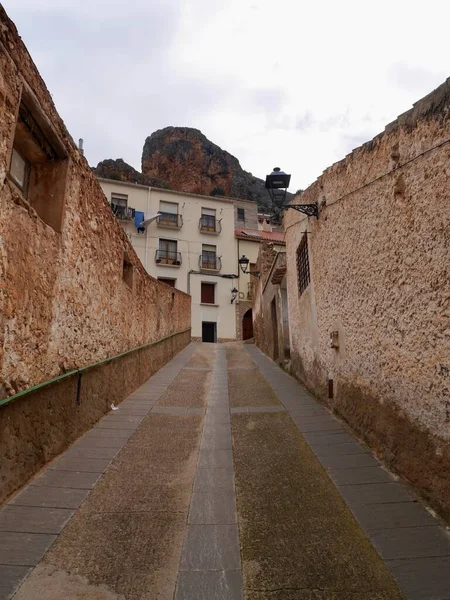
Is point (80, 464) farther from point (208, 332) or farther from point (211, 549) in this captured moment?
point (208, 332)

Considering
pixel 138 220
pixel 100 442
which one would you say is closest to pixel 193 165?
pixel 138 220

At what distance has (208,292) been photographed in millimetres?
22188

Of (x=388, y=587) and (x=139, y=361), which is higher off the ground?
(x=139, y=361)

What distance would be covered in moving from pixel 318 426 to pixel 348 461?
956 millimetres

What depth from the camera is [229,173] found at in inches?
1361

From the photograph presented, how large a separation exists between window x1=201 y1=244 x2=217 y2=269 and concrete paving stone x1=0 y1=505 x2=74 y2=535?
65.4 ft

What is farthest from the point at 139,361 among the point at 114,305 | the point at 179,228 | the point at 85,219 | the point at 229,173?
the point at 229,173

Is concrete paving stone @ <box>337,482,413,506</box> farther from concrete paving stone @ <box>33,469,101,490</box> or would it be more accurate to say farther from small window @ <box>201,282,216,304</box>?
small window @ <box>201,282,216,304</box>

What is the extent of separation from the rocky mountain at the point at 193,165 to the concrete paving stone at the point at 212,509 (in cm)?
3212

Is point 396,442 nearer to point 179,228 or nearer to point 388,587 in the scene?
point 388,587

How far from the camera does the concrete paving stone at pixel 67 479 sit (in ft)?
8.98

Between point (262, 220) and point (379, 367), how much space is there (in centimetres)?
2833

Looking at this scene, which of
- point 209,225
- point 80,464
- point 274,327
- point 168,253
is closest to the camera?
point 80,464

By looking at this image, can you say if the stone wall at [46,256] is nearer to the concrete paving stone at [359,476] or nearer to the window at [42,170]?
the window at [42,170]
